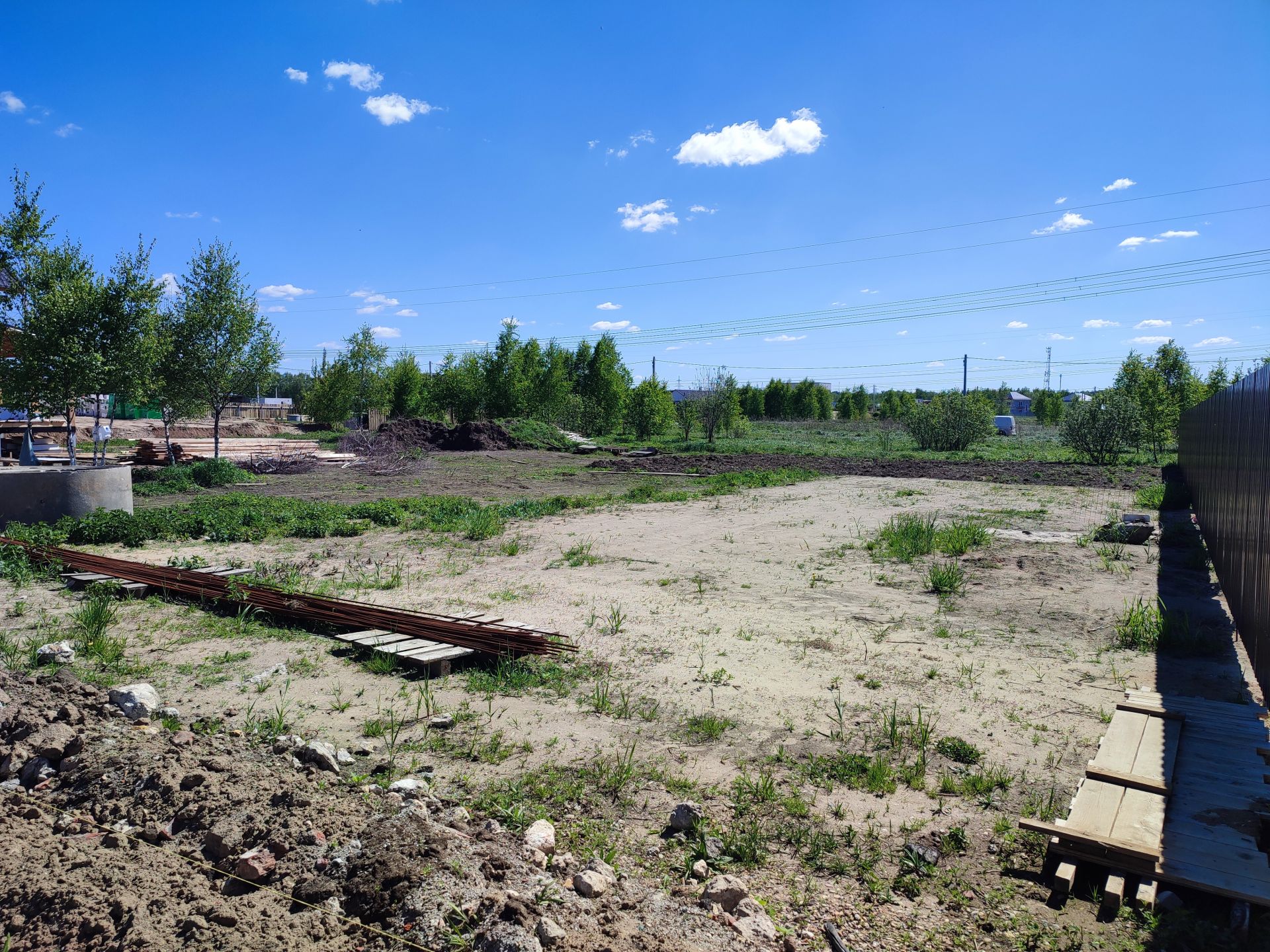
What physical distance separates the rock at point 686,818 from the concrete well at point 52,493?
1255cm

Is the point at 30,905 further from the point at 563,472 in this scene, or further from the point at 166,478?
the point at 563,472

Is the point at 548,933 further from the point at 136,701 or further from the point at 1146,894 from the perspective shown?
the point at 136,701

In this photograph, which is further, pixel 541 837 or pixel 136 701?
pixel 136 701

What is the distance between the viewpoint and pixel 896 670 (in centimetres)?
647

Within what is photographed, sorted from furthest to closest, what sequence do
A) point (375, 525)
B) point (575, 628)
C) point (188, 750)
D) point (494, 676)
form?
point (375, 525), point (575, 628), point (494, 676), point (188, 750)

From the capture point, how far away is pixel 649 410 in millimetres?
47219

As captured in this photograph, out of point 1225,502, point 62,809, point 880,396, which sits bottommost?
point 62,809

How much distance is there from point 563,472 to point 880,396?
7128 centimetres

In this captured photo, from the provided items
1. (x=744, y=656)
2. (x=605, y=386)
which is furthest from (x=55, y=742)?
(x=605, y=386)

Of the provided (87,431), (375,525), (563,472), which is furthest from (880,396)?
(375,525)

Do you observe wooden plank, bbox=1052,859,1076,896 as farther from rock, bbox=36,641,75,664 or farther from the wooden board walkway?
rock, bbox=36,641,75,664

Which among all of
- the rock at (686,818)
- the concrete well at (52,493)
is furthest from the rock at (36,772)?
the concrete well at (52,493)

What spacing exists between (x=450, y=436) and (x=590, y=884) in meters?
36.4

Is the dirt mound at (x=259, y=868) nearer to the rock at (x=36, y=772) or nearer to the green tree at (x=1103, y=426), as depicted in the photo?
the rock at (x=36, y=772)
